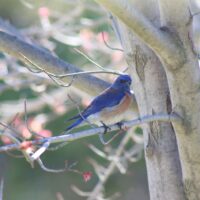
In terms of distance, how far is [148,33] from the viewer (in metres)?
3.21

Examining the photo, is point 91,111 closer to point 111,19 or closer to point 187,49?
point 111,19

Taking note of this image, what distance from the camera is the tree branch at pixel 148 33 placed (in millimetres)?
3002

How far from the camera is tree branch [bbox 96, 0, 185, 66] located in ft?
9.85

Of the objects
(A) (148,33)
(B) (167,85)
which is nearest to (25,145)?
(A) (148,33)

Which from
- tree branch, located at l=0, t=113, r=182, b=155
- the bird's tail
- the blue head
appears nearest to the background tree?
tree branch, located at l=0, t=113, r=182, b=155

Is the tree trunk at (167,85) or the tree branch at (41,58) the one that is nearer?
the tree trunk at (167,85)

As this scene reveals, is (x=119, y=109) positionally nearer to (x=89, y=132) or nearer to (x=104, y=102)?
(x=104, y=102)

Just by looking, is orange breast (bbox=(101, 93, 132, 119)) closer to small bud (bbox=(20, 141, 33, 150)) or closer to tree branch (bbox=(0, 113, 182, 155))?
tree branch (bbox=(0, 113, 182, 155))

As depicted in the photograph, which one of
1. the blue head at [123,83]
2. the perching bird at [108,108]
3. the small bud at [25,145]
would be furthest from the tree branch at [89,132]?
the blue head at [123,83]

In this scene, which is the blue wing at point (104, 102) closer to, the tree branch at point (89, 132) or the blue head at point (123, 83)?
the blue head at point (123, 83)

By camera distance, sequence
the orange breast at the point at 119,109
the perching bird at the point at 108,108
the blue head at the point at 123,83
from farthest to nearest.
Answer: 1. the blue head at the point at 123,83
2. the perching bird at the point at 108,108
3. the orange breast at the point at 119,109

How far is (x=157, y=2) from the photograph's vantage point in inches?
146

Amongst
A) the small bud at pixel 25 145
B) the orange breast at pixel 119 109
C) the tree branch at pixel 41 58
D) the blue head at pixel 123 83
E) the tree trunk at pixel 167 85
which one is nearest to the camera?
the small bud at pixel 25 145

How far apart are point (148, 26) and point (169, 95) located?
0.71 meters
